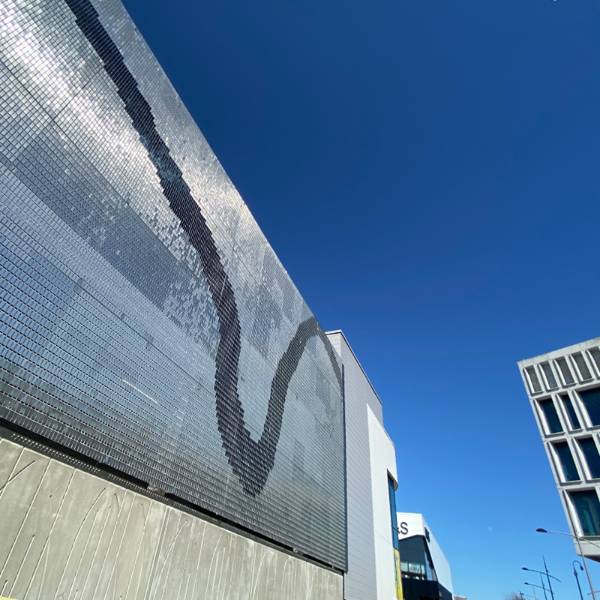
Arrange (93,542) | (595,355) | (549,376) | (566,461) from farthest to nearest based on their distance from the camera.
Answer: (549,376)
(595,355)
(566,461)
(93,542)

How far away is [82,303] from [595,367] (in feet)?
117

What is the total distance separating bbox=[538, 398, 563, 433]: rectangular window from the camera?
3052cm

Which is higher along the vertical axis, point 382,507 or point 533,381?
point 533,381

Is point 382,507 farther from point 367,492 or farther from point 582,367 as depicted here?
point 582,367

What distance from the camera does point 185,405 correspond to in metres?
8.55

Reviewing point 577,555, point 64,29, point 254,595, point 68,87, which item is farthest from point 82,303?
point 577,555

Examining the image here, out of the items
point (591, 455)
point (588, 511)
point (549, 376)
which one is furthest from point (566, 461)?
point (549, 376)

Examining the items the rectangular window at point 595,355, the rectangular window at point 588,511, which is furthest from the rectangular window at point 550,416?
the rectangular window at point 588,511

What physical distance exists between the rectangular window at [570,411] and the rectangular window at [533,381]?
179 cm

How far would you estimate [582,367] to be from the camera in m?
30.9

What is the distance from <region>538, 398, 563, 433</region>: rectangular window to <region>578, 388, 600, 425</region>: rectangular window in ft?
6.95

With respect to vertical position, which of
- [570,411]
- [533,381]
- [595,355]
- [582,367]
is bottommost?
[570,411]

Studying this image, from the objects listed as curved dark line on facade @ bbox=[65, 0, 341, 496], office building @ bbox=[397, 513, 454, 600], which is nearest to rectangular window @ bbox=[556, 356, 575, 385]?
office building @ bbox=[397, 513, 454, 600]

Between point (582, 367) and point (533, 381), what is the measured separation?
3.71 meters
